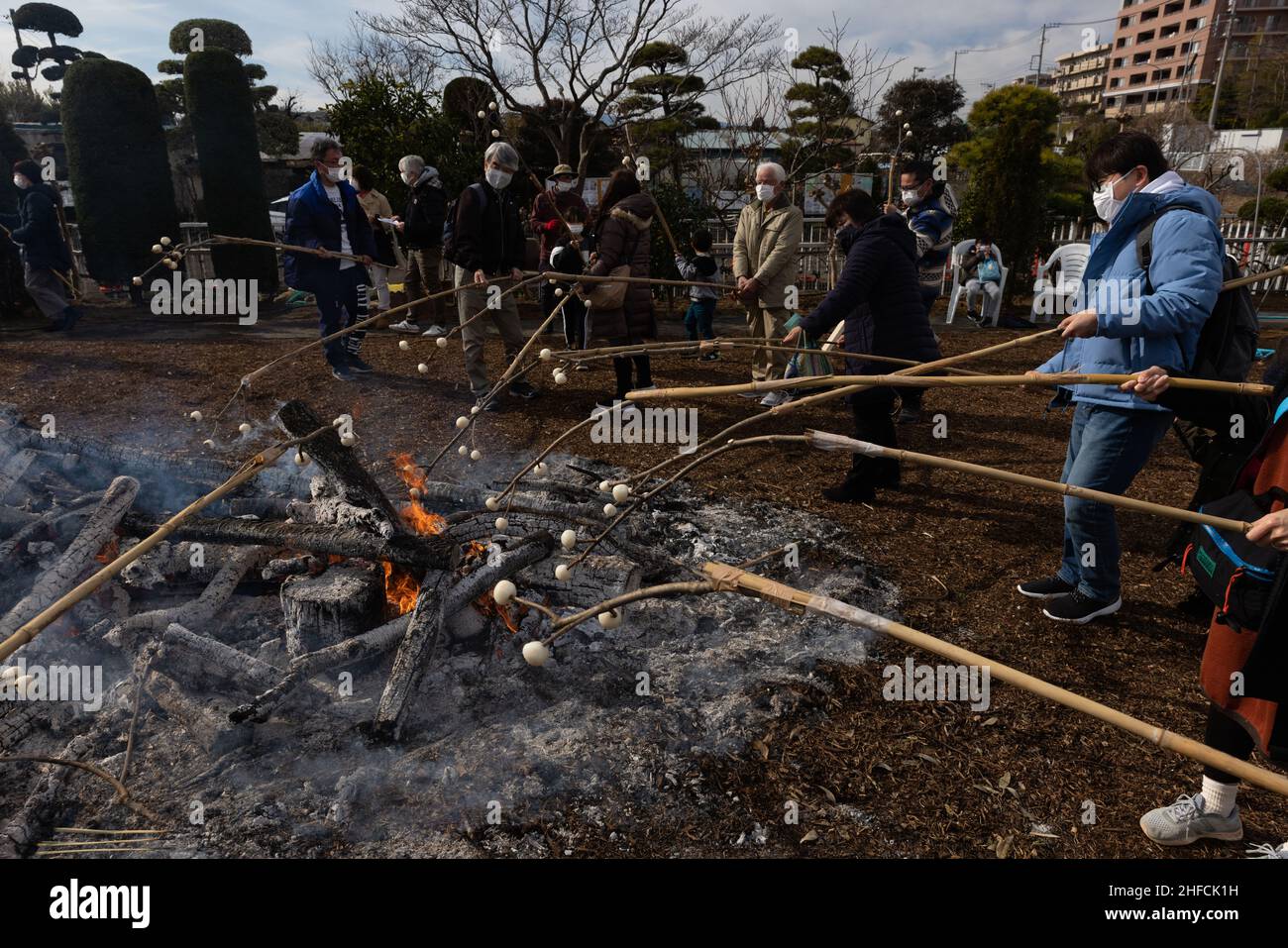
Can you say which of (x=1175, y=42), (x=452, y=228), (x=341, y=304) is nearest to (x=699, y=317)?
(x=452, y=228)

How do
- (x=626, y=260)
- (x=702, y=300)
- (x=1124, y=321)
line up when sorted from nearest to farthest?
(x=1124, y=321) → (x=626, y=260) → (x=702, y=300)

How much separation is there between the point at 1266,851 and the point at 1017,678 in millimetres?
1929

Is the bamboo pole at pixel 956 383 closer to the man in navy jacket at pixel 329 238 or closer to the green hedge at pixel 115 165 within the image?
the man in navy jacket at pixel 329 238

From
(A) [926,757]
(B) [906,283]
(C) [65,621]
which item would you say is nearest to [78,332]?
(C) [65,621]

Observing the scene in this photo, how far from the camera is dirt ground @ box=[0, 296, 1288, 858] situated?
2469mm

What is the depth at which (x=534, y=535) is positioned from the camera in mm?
3588

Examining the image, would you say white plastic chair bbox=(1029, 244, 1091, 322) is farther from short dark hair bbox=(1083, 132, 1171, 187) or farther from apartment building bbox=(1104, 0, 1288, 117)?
apartment building bbox=(1104, 0, 1288, 117)

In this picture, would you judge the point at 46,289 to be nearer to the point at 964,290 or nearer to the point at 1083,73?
the point at 964,290

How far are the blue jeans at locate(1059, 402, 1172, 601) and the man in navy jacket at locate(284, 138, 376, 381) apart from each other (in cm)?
635

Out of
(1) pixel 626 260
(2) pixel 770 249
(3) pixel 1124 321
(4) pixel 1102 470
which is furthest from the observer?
(2) pixel 770 249

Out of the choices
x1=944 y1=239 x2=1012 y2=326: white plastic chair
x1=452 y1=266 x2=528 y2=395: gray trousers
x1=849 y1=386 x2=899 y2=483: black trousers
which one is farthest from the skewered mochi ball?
x1=944 y1=239 x2=1012 y2=326: white plastic chair

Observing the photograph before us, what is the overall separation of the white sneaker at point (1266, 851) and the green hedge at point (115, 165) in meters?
16.5

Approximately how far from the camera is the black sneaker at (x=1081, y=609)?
3.62 m

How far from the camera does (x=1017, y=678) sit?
50.6 inches
